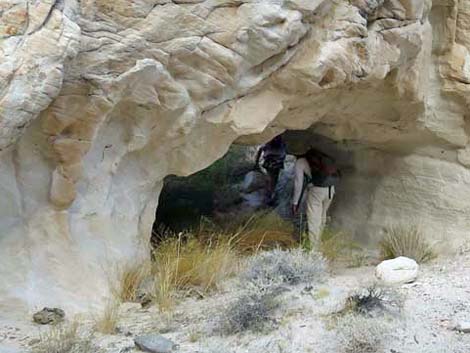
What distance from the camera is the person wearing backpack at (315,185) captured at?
772cm

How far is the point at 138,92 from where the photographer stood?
4.76m

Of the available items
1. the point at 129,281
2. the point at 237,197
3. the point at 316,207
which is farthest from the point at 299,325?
the point at 237,197

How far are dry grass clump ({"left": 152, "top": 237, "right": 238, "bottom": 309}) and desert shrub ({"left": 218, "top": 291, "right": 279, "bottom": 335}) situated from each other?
78 centimetres

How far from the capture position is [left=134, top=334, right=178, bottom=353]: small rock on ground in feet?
A: 13.4

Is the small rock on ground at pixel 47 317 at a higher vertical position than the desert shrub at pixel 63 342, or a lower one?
lower

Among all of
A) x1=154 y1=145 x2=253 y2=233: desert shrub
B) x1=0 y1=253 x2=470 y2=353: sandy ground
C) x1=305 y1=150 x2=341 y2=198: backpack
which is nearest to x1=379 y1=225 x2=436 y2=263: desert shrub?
x1=305 y1=150 x2=341 y2=198: backpack

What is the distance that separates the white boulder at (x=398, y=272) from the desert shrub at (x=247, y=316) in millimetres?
1149

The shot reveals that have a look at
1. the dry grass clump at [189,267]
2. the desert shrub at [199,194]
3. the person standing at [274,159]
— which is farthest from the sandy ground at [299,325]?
the person standing at [274,159]

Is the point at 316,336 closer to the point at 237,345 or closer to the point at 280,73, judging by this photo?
the point at 237,345

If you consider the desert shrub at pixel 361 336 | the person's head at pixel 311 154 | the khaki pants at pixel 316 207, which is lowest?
the khaki pants at pixel 316 207

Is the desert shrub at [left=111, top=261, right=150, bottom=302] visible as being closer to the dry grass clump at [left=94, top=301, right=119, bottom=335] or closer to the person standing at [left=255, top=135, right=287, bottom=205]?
the dry grass clump at [left=94, top=301, right=119, bottom=335]

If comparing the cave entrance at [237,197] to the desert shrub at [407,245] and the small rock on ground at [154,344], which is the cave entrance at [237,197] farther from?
the small rock on ground at [154,344]

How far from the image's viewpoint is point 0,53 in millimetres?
3955

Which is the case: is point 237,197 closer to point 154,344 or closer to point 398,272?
point 398,272
